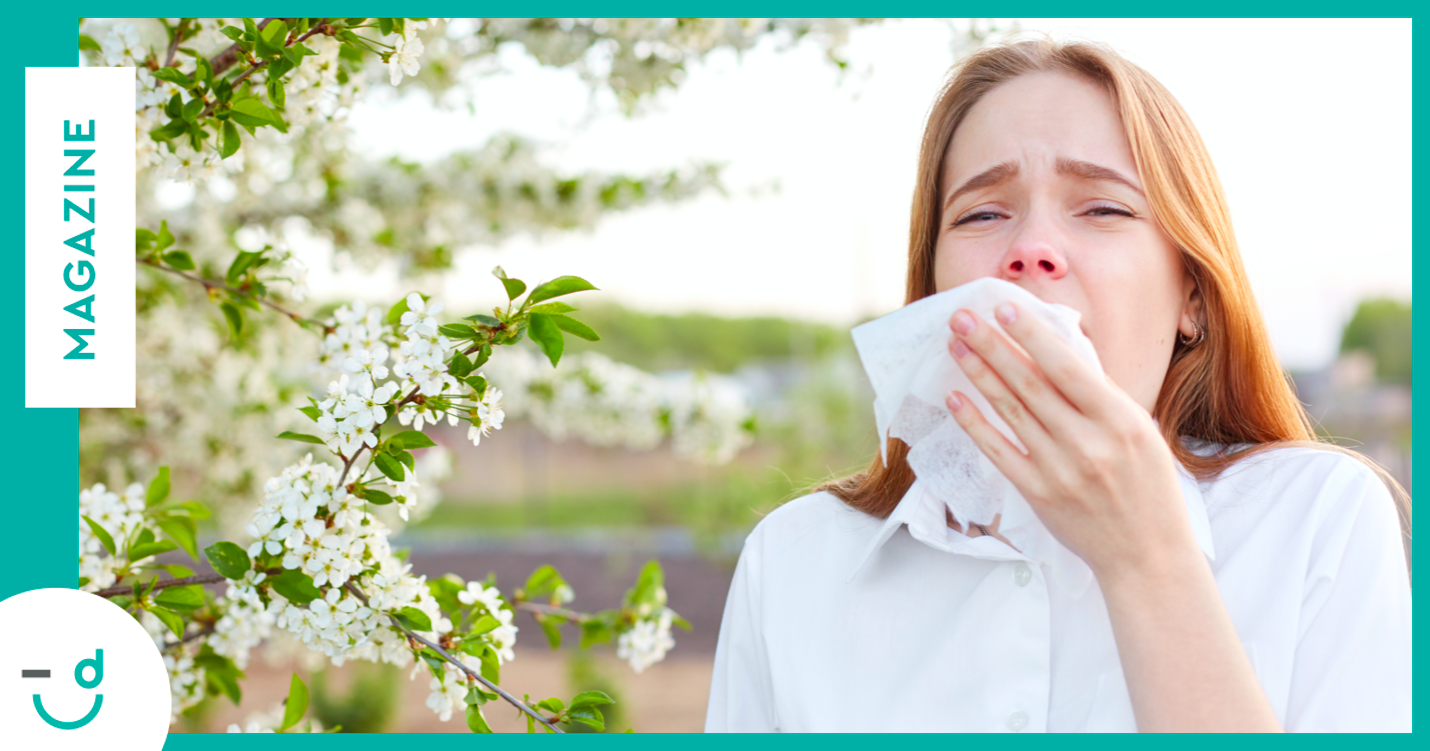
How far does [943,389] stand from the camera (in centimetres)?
113

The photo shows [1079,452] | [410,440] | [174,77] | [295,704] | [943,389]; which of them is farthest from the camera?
[295,704]

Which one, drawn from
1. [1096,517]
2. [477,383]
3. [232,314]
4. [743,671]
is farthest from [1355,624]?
[232,314]

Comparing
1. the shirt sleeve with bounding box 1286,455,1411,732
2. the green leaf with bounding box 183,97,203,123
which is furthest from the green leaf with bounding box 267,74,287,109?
the shirt sleeve with bounding box 1286,455,1411,732

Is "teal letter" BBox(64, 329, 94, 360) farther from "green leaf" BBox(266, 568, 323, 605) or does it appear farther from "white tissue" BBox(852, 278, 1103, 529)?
"white tissue" BBox(852, 278, 1103, 529)

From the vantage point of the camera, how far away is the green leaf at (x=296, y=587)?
1299 mm

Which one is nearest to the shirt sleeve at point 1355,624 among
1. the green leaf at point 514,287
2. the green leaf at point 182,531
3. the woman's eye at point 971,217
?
the woman's eye at point 971,217

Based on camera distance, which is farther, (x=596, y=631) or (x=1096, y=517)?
(x=596, y=631)

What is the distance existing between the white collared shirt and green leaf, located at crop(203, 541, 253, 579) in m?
0.69

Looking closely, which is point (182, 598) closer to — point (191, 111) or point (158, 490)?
point (158, 490)

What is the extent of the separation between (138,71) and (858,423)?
9568 mm

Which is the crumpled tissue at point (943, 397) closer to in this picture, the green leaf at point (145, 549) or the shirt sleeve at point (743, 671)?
the shirt sleeve at point (743, 671)

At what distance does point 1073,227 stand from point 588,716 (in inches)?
36.9

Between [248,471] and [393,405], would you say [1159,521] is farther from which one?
[248,471]

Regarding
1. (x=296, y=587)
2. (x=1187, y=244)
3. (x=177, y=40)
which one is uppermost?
(x=177, y=40)
